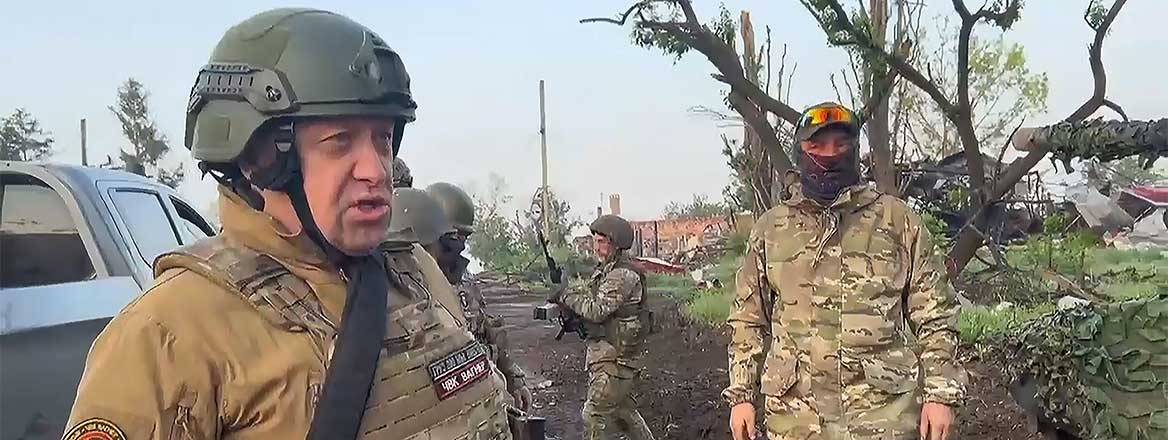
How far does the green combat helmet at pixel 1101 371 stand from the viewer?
14.1 ft

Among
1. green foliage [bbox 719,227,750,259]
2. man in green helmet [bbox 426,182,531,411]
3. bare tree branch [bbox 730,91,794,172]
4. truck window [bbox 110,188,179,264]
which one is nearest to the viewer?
truck window [bbox 110,188,179,264]

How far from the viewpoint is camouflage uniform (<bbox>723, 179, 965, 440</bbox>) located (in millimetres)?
3781

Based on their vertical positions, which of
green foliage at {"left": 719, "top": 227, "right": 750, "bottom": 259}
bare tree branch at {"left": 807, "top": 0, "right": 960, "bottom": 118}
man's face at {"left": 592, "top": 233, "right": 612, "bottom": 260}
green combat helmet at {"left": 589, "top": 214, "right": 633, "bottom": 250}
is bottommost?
green foliage at {"left": 719, "top": 227, "right": 750, "bottom": 259}

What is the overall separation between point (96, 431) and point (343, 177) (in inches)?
20.0

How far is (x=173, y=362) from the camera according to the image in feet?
4.88

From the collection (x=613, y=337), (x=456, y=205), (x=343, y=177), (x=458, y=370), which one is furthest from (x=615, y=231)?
(x=343, y=177)

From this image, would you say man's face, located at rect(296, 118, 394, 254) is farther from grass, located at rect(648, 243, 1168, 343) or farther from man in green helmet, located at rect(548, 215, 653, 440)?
grass, located at rect(648, 243, 1168, 343)

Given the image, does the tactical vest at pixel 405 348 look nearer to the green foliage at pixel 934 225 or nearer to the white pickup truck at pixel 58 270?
the white pickup truck at pixel 58 270

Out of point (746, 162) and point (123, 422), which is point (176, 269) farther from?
point (746, 162)

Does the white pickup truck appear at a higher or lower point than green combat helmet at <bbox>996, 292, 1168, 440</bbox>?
higher

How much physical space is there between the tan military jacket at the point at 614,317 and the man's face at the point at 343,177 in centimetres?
515

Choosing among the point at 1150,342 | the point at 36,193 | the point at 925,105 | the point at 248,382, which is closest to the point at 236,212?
the point at 248,382

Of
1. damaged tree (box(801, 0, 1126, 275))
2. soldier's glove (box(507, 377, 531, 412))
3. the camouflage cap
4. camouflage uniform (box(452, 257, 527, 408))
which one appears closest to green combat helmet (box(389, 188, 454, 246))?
camouflage uniform (box(452, 257, 527, 408))

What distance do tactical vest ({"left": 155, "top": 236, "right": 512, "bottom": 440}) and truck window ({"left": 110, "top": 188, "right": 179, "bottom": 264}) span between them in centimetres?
249
